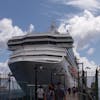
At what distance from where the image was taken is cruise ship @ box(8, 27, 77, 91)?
48969 mm

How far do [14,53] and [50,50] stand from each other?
5.26 m

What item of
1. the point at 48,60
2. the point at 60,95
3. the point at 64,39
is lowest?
the point at 60,95

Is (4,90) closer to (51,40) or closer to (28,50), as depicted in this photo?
(28,50)

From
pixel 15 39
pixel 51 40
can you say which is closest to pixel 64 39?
pixel 51 40

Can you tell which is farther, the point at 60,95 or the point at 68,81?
the point at 68,81

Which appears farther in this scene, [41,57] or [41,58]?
[41,57]

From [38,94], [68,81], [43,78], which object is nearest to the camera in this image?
[38,94]

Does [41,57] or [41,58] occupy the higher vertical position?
[41,57]

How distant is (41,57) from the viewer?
49938 mm

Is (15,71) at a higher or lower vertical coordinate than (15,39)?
lower

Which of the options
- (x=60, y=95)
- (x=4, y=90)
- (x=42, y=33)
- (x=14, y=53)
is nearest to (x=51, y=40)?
(x=42, y=33)

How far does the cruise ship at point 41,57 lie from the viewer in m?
49.0

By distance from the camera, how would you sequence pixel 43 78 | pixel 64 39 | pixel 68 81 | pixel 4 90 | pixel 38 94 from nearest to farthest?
pixel 38 94 < pixel 4 90 < pixel 43 78 < pixel 68 81 < pixel 64 39

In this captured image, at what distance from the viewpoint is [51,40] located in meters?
55.2
